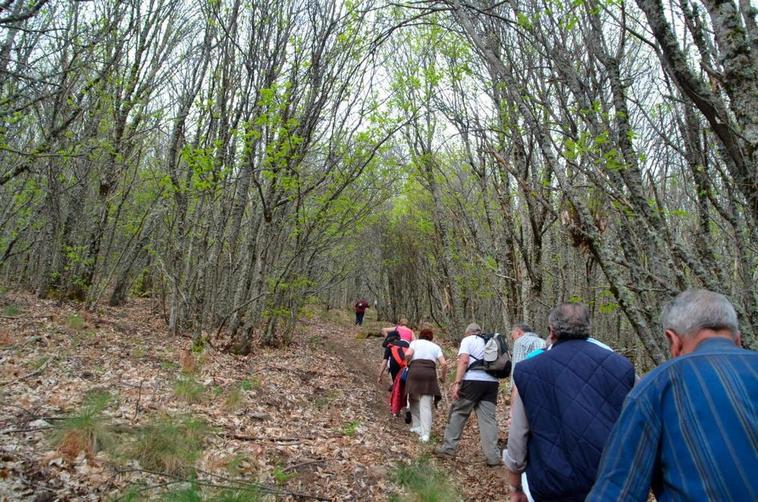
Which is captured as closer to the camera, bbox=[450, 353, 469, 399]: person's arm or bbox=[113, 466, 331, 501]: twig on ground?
bbox=[113, 466, 331, 501]: twig on ground

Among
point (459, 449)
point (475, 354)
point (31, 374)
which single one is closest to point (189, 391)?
point (31, 374)

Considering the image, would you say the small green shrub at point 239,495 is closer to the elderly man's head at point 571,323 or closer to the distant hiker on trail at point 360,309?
the elderly man's head at point 571,323

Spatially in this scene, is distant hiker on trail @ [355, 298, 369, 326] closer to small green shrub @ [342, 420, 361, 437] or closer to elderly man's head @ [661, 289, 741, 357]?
small green shrub @ [342, 420, 361, 437]

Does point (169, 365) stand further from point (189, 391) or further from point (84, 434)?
point (84, 434)

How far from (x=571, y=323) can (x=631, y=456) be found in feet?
5.10

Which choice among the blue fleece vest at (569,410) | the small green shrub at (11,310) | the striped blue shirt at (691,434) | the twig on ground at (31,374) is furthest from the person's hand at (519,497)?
the small green shrub at (11,310)

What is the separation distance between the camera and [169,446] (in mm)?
4613

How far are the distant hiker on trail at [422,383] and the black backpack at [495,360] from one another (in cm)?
127

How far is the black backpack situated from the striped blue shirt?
16.0 feet

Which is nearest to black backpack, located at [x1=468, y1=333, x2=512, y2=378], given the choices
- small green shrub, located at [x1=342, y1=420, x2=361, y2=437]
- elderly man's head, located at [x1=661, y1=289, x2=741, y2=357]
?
small green shrub, located at [x1=342, y1=420, x2=361, y2=437]

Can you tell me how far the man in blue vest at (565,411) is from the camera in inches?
106

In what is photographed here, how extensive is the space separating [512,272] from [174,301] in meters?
8.07

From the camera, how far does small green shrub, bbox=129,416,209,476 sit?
443cm

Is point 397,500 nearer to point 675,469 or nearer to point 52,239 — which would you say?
point 675,469
